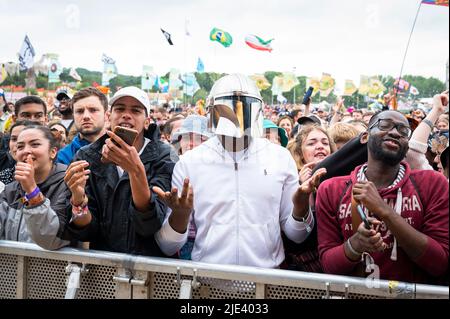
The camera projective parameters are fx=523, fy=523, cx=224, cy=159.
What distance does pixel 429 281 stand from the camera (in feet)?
7.85

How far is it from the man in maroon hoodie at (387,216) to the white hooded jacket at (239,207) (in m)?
0.21

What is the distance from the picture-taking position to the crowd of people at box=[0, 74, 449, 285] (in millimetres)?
2365

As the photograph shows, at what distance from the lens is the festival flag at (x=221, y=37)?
335 centimetres

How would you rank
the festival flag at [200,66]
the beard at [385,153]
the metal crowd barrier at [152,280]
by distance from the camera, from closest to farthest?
1. the metal crowd barrier at [152,280]
2. the beard at [385,153]
3. the festival flag at [200,66]

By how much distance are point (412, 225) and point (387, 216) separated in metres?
0.24

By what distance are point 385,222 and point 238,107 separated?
972 millimetres

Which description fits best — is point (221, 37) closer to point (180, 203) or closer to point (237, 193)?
point (237, 193)

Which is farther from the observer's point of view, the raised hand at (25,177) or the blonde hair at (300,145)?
the blonde hair at (300,145)

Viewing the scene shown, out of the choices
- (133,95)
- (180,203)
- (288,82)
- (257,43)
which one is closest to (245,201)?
(180,203)

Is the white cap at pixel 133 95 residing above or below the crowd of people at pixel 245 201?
above

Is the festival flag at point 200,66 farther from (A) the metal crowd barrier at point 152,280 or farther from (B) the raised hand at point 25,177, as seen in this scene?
(A) the metal crowd barrier at point 152,280

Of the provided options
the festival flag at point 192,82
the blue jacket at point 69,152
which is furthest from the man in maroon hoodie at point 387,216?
the blue jacket at point 69,152
